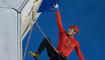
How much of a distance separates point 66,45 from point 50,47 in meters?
0.22

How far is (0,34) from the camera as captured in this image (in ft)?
2.60

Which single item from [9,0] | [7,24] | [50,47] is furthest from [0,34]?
[50,47]

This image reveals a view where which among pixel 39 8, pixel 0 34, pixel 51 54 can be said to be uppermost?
pixel 0 34

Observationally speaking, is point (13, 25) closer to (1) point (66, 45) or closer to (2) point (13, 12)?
(2) point (13, 12)

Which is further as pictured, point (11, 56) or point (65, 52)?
point (65, 52)

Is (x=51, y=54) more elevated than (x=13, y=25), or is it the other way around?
(x=13, y=25)

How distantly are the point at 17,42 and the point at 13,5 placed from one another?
177mm

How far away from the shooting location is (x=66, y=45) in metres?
2.23

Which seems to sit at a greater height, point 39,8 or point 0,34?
point 0,34

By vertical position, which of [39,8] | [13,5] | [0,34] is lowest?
[39,8]

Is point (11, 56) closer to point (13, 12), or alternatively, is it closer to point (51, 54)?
point (13, 12)

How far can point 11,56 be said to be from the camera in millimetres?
812

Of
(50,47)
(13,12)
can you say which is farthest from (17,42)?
(50,47)

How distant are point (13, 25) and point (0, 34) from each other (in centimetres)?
8
